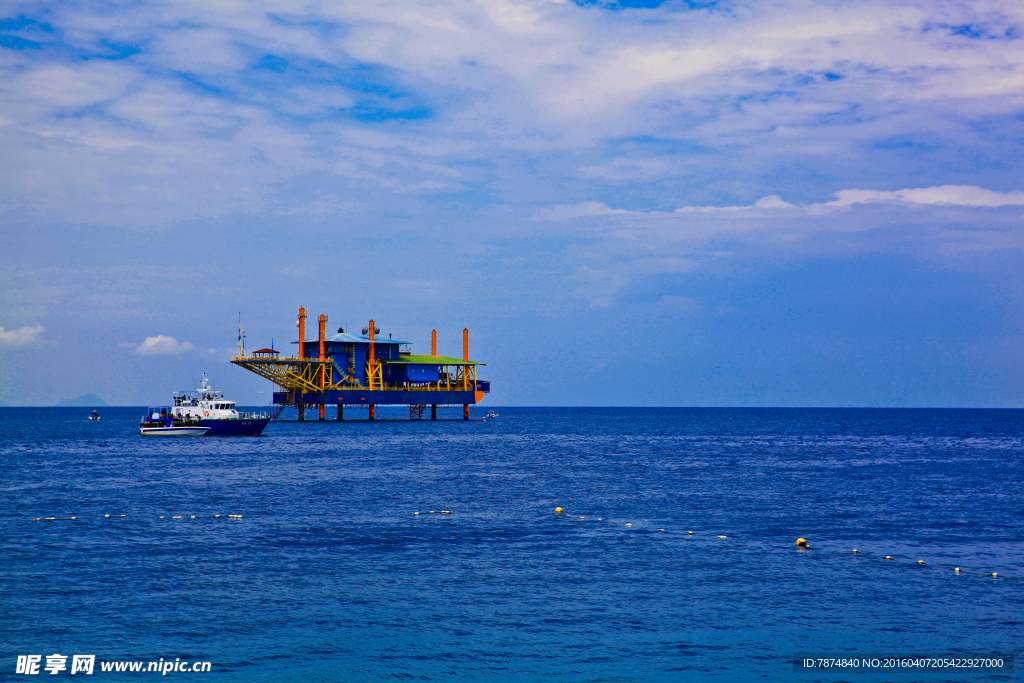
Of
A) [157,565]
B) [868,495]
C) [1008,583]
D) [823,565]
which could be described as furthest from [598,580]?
[868,495]

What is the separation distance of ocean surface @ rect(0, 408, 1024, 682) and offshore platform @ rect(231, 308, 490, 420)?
2848 inches

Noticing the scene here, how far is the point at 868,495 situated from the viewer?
50125 mm

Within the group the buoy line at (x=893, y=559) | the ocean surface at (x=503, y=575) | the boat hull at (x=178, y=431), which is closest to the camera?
the ocean surface at (x=503, y=575)

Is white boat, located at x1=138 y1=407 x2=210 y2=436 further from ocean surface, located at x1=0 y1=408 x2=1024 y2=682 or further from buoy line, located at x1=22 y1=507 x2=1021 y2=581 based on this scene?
buoy line, located at x1=22 y1=507 x2=1021 y2=581

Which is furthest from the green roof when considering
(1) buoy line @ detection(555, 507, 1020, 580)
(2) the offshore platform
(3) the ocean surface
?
(1) buoy line @ detection(555, 507, 1020, 580)

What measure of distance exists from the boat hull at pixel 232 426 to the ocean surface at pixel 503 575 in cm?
3595

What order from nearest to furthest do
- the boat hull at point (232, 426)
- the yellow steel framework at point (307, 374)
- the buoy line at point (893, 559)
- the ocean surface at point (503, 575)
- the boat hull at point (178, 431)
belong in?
the ocean surface at point (503, 575), the buoy line at point (893, 559), the boat hull at point (178, 431), the boat hull at point (232, 426), the yellow steel framework at point (307, 374)

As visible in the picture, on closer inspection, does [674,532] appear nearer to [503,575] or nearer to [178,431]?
[503,575]

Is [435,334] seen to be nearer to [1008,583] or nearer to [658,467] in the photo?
[658,467]

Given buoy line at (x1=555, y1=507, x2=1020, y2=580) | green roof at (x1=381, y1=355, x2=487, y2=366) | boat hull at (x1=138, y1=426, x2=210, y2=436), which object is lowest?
buoy line at (x1=555, y1=507, x2=1020, y2=580)

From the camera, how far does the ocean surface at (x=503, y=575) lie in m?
20.7

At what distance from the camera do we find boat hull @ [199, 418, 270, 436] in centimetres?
9479

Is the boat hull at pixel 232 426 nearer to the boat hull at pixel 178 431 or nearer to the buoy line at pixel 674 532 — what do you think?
the boat hull at pixel 178 431

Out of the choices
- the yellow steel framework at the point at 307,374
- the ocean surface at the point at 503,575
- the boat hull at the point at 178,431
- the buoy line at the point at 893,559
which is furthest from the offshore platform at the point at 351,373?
the buoy line at the point at 893,559
